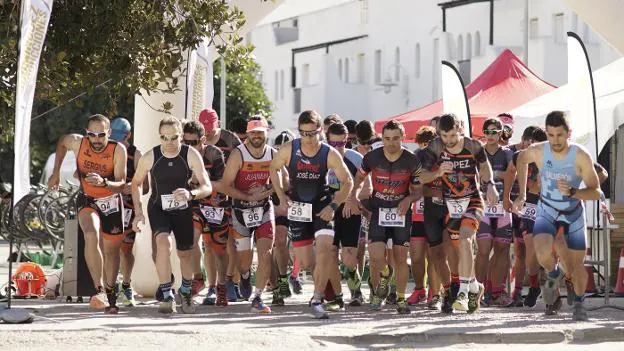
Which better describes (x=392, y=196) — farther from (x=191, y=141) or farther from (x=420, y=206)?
(x=191, y=141)

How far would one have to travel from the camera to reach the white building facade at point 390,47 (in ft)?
166

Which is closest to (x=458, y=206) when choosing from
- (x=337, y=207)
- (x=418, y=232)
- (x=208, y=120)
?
(x=418, y=232)

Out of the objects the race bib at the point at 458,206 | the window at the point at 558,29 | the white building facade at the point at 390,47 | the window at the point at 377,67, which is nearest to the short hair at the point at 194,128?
the race bib at the point at 458,206

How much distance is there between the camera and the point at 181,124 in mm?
15148

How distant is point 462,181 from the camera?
14.7 metres

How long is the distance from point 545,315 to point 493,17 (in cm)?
3869

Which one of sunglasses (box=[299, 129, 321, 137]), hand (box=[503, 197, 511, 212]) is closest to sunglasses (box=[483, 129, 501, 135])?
hand (box=[503, 197, 511, 212])

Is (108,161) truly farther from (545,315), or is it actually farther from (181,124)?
(545,315)

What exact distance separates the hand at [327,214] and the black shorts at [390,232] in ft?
2.93


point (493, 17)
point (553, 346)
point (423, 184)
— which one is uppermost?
point (493, 17)

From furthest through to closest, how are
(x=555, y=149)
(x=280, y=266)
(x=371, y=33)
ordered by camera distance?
(x=371, y=33), (x=280, y=266), (x=555, y=149)

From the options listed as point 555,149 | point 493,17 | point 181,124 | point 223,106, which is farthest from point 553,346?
point 493,17

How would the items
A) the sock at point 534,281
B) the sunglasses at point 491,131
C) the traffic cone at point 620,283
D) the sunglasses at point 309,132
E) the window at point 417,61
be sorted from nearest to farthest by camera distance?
the sunglasses at point 309,132 → the sunglasses at point 491,131 → the sock at point 534,281 → the traffic cone at point 620,283 → the window at point 417,61

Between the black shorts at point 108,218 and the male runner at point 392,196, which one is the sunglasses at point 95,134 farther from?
the male runner at point 392,196
